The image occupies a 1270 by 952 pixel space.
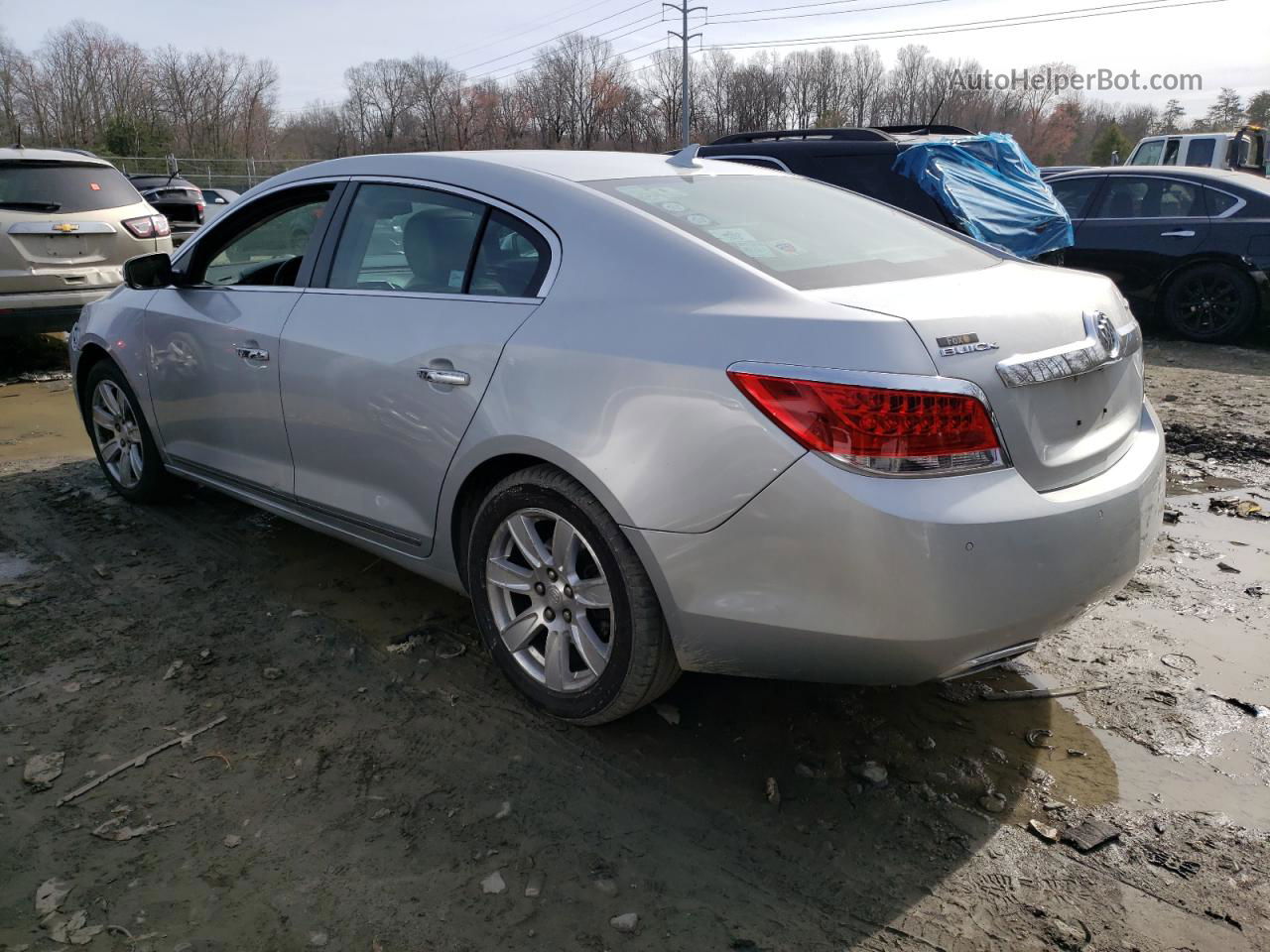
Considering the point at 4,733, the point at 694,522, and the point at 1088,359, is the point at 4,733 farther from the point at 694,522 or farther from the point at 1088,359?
the point at 1088,359

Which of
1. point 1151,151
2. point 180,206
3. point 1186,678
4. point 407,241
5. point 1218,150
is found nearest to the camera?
point 1186,678

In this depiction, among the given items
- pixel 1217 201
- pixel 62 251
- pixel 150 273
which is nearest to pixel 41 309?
pixel 62 251

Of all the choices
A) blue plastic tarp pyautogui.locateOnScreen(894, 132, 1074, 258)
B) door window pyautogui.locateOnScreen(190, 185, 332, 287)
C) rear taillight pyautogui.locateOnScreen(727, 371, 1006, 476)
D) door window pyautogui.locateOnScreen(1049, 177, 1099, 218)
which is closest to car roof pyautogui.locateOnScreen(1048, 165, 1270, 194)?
door window pyautogui.locateOnScreen(1049, 177, 1099, 218)

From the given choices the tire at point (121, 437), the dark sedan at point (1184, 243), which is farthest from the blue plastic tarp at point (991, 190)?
the tire at point (121, 437)

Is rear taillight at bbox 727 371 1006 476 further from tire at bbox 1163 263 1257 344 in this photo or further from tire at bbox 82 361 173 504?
tire at bbox 1163 263 1257 344

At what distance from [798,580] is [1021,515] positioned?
529 mm

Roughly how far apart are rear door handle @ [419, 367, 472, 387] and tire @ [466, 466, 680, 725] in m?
0.32

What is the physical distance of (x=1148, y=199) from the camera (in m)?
9.41

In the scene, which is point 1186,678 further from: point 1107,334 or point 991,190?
point 991,190

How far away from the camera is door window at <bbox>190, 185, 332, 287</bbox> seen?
12.5 feet

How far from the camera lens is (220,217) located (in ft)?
13.8

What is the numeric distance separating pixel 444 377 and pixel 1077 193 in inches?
345

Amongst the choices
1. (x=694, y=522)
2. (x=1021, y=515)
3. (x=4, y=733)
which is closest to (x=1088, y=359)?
(x=1021, y=515)

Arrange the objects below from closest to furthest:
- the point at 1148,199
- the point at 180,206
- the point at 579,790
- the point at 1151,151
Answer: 1. the point at 579,790
2. the point at 1148,199
3. the point at 180,206
4. the point at 1151,151
